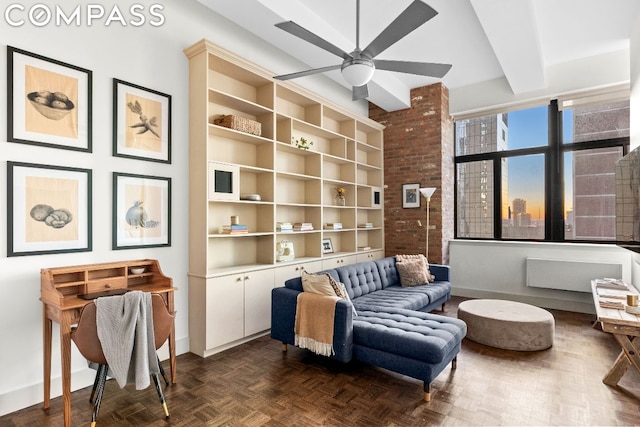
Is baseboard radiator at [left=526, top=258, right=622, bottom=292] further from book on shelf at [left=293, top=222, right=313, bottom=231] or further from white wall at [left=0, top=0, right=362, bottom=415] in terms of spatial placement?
white wall at [left=0, top=0, right=362, bottom=415]

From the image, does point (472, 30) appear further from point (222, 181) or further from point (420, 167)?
point (222, 181)

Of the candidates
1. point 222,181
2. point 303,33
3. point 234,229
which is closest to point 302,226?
point 234,229

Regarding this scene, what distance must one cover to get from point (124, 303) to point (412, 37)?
4102 millimetres

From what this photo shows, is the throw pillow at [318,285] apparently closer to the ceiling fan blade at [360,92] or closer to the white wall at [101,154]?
the white wall at [101,154]

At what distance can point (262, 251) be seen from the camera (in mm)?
4090

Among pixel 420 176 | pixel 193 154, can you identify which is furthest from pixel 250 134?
pixel 420 176

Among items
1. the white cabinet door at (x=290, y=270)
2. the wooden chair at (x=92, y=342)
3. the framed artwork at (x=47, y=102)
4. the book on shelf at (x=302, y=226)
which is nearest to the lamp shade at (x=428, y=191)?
the book on shelf at (x=302, y=226)

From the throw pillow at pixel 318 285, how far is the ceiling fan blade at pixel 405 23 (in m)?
1.89

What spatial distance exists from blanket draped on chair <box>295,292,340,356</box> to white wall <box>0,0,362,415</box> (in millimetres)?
1197

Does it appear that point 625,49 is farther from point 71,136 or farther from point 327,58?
point 71,136

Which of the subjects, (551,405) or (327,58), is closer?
(551,405)

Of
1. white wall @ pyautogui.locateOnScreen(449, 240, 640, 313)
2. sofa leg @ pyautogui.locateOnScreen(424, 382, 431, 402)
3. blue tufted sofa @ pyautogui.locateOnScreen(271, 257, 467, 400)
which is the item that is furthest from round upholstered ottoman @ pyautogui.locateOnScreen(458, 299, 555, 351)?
white wall @ pyautogui.locateOnScreen(449, 240, 640, 313)

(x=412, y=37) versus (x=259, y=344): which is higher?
(x=412, y=37)

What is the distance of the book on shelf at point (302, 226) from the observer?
14.7 ft
